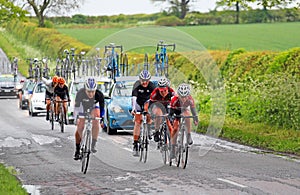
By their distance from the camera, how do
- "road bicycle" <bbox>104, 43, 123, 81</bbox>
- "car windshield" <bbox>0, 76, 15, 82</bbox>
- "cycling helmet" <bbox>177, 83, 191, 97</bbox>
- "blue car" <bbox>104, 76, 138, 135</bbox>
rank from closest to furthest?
"cycling helmet" <bbox>177, 83, 191, 97</bbox> < "blue car" <bbox>104, 76, 138, 135</bbox> < "road bicycle" <bbox>104, 43, 123, 81</bbox> < "car windshield" <bbox>0, 76, 15, 82</bbox>

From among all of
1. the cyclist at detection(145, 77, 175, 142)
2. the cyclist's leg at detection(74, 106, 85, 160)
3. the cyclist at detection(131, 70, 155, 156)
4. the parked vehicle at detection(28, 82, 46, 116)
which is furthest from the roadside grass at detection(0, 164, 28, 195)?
the parked vehicle at detection(28, 82, 46, 116)

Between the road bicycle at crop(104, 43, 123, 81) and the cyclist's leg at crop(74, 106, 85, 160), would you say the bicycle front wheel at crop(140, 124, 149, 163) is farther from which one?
the road bicycle at crop(104, 43, 123, 81)

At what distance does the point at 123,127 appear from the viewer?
80.0 feet

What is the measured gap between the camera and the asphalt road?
12.8 meters

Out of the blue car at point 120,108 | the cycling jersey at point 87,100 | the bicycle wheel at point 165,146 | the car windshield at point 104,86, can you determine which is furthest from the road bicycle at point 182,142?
the car windshield at point 104,86

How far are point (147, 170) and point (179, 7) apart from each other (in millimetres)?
76228

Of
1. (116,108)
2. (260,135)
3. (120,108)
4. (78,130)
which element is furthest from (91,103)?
(116,108)

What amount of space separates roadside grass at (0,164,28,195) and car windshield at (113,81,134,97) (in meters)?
9.53

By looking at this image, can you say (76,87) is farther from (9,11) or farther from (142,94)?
(9,11)

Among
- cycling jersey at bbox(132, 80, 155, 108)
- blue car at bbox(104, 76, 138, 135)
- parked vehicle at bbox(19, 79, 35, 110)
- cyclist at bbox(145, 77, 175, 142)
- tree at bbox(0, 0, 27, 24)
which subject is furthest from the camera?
tree at bbox(0, 0, 27, 24)

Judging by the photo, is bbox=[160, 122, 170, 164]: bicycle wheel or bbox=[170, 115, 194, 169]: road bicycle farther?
bbox=[160, 122, 170, 164]: bicycle wheel

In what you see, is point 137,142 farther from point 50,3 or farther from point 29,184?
point 50,3

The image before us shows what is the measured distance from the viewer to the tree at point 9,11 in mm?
50531

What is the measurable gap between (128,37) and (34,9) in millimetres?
73286
